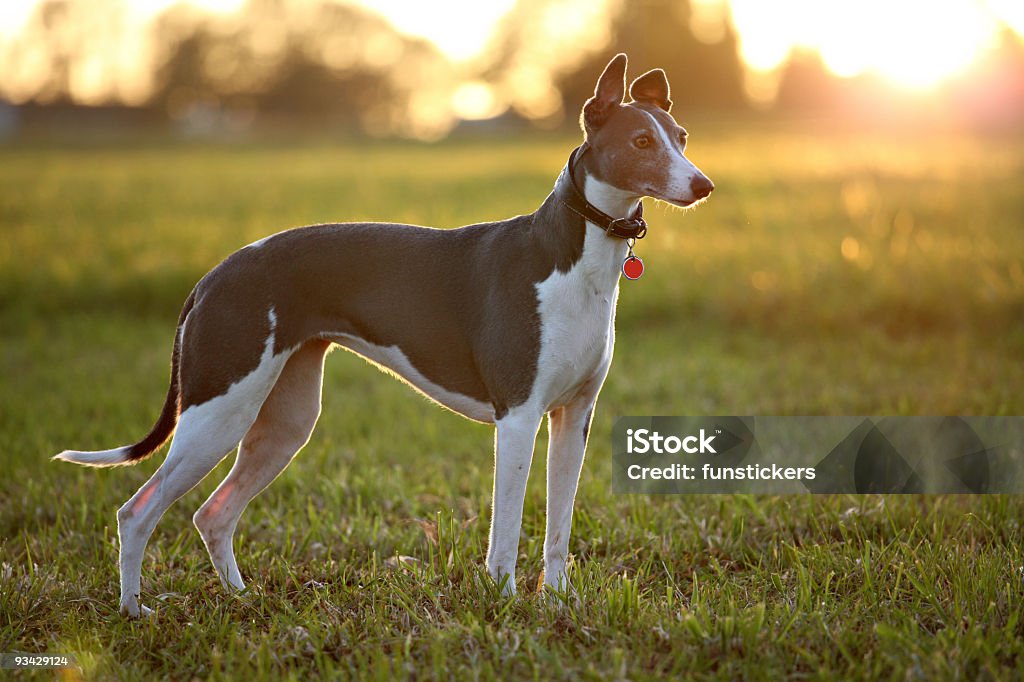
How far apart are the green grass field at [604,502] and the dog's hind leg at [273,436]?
324 mm

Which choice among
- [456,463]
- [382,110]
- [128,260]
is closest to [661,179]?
[456,463]

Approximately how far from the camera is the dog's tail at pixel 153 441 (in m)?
4.17

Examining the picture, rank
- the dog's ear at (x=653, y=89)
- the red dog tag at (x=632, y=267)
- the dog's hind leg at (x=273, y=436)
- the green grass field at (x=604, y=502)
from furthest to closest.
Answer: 1. the dog's hind leg at (x=273, y=436)
2. the dog's ear at (x=653, y=89)
3. the red dog tag at (x=632, y=267)
4. the green grass field at (x=604, y=502)

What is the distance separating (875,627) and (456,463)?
11.2 feet

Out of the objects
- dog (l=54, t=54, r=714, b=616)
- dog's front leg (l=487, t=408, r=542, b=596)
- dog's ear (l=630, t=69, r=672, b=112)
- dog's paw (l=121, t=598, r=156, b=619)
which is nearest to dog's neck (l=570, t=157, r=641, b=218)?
dog (l=54, t=54, r=714, b=616)

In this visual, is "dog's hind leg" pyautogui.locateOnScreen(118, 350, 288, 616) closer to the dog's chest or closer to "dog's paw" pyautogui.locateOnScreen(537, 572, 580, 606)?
the dog's chest

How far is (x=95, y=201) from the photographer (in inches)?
757

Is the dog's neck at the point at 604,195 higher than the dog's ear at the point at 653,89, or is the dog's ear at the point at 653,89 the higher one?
the dog's ear at the point at 653,89

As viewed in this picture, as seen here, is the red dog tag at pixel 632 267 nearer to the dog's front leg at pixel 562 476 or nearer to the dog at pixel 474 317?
the dog at pixel 474 317

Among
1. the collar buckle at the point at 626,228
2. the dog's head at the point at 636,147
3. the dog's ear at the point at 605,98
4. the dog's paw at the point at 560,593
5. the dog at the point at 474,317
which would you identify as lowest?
the dog's paw at the point at 560,593

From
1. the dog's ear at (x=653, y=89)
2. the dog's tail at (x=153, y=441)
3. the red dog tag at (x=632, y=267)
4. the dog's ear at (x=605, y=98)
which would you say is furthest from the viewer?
the dog's tail at (x=153, y=441)

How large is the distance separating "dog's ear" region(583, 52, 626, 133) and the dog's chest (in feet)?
1.51

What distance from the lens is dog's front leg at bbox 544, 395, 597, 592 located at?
4203mm

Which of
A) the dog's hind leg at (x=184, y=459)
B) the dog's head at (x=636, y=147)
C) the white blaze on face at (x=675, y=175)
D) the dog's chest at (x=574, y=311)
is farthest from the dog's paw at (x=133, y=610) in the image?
the white blaze on face at (x=675, y=175)
